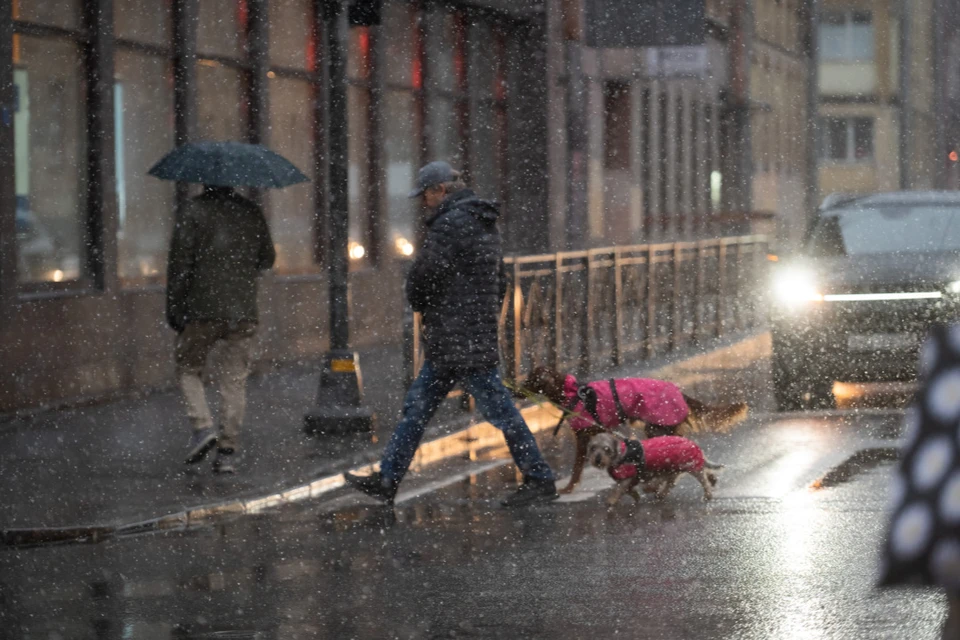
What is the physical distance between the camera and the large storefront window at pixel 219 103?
1700 centimetres

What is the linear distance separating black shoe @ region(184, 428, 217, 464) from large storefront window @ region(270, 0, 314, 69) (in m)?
8.21

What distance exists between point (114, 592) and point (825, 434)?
6.32m

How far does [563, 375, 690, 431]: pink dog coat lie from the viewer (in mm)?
9836

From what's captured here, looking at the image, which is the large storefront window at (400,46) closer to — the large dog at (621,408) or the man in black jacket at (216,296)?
the man in black jacket at (216,296)

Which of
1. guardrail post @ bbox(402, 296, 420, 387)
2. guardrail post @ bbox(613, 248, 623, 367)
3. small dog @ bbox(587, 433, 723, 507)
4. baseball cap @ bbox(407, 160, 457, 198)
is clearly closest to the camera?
small dog @ bbox(587, 433, 723, 507)

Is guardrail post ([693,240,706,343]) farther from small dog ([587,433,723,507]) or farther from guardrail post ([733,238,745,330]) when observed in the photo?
small dog ([587,433,723,507])

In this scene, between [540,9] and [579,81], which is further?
[540,9]

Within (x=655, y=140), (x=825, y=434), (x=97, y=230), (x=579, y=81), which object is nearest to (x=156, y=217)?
(x=97, y=230)

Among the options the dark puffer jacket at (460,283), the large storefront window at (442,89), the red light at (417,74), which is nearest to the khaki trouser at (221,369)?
the dark puffer jacket at (460,283)

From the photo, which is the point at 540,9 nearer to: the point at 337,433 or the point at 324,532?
the point at 337,433

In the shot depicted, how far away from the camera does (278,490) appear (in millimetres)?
9984

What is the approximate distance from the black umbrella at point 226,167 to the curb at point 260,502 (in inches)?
67.1

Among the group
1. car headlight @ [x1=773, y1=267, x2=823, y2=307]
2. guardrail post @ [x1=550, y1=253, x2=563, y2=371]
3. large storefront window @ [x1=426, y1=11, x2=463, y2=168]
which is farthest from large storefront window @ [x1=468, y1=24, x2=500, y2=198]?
car headlight @ [x1=773, y1=267, x2=823, y2=307]

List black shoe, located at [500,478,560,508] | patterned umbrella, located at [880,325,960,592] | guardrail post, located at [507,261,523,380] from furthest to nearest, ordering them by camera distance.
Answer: guardrail post, located at [507,261,523,380]
black shoe, located at [500,478,560,508]
patterned umbrella, located at [880,325,960,592]
